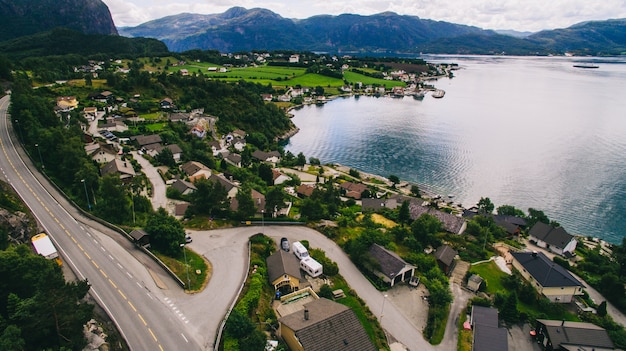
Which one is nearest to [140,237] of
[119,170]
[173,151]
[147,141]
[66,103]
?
[119,170]

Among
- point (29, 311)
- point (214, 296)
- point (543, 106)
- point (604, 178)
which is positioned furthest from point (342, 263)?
point (543, 106)

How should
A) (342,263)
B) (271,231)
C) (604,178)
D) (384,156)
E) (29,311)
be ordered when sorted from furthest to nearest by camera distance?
(384,156)
(604,178)
(271,231)
(342,263)
(29,311)

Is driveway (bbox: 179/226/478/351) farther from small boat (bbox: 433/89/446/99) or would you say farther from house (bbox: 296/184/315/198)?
small boat (bbox: 433/89/446/99)

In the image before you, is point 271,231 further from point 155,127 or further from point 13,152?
point 155,127

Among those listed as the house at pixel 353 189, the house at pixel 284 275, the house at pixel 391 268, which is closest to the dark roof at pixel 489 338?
the house at pixel 391 268

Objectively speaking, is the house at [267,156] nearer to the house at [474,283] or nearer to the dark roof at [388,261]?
the dark roof at [388,261]

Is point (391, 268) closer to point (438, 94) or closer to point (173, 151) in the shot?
point (173, 151)
